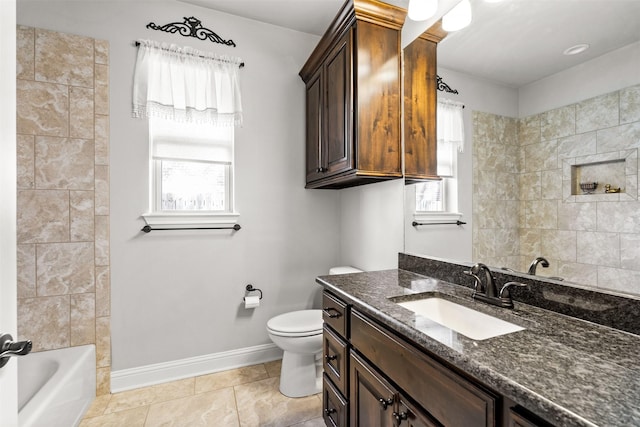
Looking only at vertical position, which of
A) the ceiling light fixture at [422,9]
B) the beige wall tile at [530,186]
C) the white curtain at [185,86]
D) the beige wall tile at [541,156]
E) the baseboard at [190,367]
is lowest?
the baseboard at [190,367]

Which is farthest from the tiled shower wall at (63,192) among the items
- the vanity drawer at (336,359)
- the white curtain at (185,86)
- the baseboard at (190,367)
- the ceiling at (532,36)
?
the ceiling at (532,36)

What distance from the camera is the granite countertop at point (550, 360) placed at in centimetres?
54

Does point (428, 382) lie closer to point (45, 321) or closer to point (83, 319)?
point (83, 319)

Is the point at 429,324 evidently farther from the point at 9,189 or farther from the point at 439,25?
the point at 439,25

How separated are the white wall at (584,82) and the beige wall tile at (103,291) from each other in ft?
8.50

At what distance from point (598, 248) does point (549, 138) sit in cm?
44

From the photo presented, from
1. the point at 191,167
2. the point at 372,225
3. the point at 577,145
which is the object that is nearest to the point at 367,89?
the point at 372,225

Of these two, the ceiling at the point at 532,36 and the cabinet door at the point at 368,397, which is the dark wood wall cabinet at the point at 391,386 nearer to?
the cabinet door at the point at 368,397

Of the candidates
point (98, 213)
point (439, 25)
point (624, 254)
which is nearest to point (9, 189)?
point (98, 213)

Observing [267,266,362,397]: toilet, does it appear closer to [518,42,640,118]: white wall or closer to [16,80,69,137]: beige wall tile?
[518,42,640,118]: white wall

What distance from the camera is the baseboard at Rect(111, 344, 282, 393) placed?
2.08m

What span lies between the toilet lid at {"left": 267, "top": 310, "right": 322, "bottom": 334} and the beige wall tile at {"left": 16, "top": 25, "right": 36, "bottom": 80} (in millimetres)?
2246

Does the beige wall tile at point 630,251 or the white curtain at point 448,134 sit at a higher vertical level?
the white curtain at point 448,134

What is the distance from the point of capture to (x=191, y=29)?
225 centimetres
